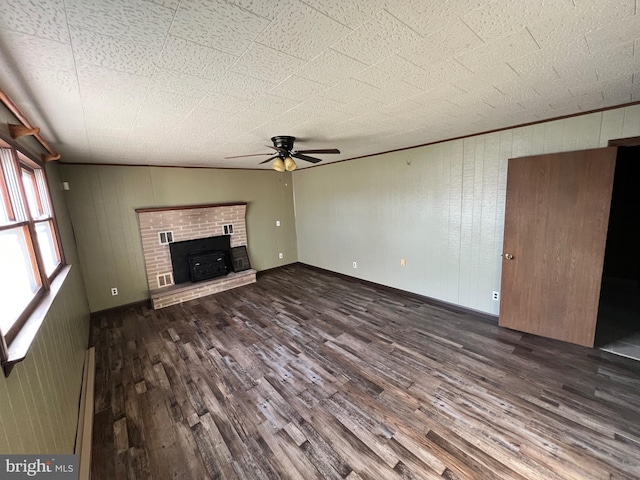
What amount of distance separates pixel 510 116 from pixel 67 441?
4.29m

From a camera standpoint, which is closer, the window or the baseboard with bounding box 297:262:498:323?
the window

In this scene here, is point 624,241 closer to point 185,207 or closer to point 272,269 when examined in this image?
point 272,269

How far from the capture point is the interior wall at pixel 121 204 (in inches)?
150

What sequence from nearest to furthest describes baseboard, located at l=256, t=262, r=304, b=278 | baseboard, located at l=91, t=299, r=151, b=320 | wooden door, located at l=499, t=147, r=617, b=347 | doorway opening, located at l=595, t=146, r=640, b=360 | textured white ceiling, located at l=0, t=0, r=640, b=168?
textured white ceiling, located at l=0, t=0, r=640, b=168 → wooden door, located at l=499, t=147, r=617, b=347 → doorway opening, located at l=595, t=146, r=640, b=360 → baseboard, located at l=91, t=299, r=151, b=320 → baseboard, located at l=256, t=262, r=304, b=278

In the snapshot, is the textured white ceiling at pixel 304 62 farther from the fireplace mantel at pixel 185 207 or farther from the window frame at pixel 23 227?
the fireplace mantel at pixel 185 207

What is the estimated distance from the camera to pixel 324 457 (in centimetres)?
167

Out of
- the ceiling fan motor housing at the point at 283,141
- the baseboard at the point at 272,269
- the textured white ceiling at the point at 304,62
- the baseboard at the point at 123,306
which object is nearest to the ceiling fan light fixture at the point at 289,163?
the ceiling fan motor housing at the point at 283,141

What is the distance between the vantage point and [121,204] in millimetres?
4090

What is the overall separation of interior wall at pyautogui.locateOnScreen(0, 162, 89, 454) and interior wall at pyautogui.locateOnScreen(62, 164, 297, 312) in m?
1.83

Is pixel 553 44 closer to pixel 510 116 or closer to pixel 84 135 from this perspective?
pixel 510 116

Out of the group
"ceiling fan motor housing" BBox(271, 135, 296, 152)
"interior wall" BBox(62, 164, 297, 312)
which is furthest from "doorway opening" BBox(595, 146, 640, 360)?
"interior wall" BBox(62, 164, 297, 312)

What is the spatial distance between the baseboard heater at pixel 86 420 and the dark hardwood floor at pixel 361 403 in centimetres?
5

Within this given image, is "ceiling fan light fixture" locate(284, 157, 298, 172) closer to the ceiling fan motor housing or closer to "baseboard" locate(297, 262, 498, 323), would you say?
the ceiling fan motor housing

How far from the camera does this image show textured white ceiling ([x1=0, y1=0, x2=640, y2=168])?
99cm
